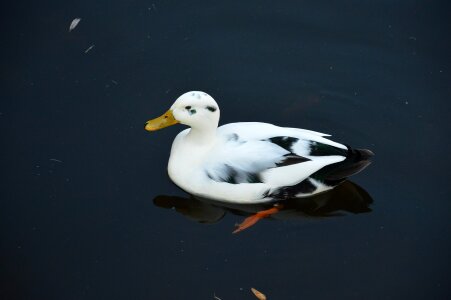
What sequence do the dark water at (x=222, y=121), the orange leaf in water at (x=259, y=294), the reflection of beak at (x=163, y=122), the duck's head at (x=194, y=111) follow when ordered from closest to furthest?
the orange leaf in water at (x=259, y=294), the dark water at (x=222, y=121), the duck's head at (x=194, y=111), the reflection of beak at (x=163, y=122)

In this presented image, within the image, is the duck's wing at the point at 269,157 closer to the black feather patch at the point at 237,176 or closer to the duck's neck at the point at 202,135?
the black feather patch at the point at 237,176

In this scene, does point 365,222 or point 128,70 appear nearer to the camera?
point 365,222

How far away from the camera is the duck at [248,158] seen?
20.6 feet

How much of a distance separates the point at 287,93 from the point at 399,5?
1.77 metres

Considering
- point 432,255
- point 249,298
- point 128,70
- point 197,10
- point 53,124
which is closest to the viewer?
point 249,298

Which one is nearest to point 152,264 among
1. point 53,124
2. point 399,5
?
point 53,124

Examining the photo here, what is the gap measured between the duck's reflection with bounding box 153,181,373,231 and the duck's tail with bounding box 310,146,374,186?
278mm

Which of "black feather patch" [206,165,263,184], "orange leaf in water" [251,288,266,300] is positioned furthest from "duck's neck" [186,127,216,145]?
"orange leaf in water" [251,288,266,300]

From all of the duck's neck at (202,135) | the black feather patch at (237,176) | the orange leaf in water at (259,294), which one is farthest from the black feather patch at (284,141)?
the orange leaf in water at (259,294)

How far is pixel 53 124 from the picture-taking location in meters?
7.02

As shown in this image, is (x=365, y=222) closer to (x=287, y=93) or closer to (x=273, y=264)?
(x=273, y=264)

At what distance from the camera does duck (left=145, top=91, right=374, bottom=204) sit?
6289 mm

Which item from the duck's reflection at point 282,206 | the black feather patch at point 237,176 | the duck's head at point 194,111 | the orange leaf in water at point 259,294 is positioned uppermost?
the duck's head at point 194,111

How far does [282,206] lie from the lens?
21.5 feet
